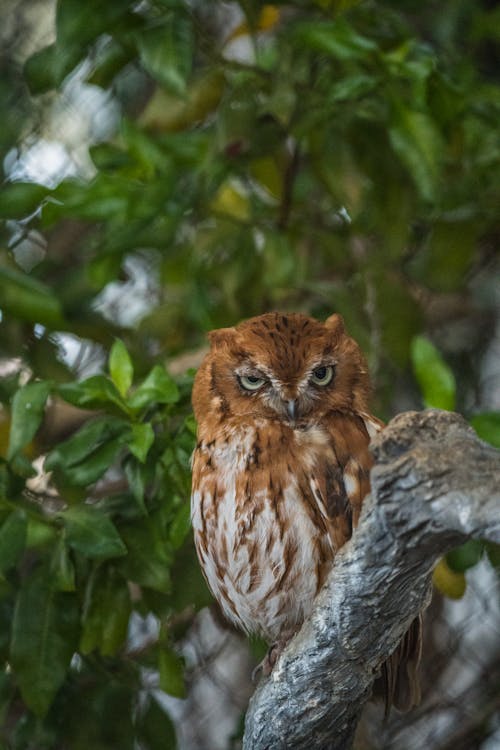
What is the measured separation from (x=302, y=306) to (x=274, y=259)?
242 millimetres

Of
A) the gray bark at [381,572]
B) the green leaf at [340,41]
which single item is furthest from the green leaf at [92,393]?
the green leaf at [340,41]

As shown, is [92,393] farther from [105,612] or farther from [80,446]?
[105,612]

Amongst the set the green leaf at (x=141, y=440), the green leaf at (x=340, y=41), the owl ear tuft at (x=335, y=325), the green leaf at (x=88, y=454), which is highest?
the green leaf at (x=340, y=41)

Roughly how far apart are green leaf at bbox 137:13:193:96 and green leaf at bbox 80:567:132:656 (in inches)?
36.8

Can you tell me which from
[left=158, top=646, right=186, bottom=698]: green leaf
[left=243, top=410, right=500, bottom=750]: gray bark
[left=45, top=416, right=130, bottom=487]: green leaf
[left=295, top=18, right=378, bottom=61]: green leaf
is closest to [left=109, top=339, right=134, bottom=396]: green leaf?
[left=45, top=416, right=130, bottom=487]: green leaf

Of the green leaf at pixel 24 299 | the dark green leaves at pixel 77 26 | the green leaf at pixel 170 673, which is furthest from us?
the green leaf at pixel 24 299

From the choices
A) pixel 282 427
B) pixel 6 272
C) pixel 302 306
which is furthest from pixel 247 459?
pixel 302 306

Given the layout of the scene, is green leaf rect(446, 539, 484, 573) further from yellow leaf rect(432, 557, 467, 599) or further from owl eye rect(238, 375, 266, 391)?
owl eye rect(238, 375, 266, 391)

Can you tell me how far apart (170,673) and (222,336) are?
2.03ft

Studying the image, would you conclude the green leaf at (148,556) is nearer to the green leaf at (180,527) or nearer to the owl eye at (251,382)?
the green leaf at (180,527)

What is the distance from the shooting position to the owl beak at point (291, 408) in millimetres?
1656

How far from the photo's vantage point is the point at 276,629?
5.86ft

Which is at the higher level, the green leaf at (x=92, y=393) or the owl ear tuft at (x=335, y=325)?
the owl ear tuft at (x=335, y=325)

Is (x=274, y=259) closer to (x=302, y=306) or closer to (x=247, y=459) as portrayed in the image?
(x=302, y=306)
